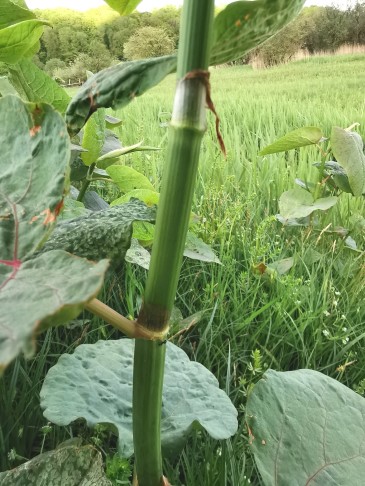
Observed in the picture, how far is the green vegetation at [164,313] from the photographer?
20 cm

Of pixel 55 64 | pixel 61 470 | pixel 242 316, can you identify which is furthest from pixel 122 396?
pixel 55 64

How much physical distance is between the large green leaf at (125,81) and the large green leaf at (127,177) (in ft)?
1.39

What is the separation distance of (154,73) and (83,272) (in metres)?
0.10

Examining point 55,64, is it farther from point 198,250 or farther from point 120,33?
point 198,250

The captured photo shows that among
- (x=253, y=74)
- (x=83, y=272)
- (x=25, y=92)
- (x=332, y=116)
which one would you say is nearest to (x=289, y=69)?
(x=253, y=74)

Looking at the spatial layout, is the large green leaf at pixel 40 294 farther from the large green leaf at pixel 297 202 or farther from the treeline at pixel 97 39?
the treeline at pixel 97 39

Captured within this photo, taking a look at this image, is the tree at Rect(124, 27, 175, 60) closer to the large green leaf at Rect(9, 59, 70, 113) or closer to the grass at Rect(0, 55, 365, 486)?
the grass at Rect(0, 55, 365, 486)

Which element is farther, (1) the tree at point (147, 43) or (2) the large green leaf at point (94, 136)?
(1) the tree at point (147, 43)

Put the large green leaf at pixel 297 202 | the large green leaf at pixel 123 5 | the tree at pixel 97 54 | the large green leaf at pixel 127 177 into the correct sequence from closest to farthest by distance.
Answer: the large green leaf at pixel 123 5 < the large green leaf at pixel 127 177 < the large green leaf at pixel 297 202 < the tree at pixel 97 54

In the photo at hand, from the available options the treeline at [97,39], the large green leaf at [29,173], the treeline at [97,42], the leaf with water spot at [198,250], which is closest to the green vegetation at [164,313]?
the large green leaf at [29,173]

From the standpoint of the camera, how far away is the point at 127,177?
672mm

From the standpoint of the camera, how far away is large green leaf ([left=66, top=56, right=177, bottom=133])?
0.72 feet

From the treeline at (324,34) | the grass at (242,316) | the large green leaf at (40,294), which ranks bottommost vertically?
the grass at (242,316)

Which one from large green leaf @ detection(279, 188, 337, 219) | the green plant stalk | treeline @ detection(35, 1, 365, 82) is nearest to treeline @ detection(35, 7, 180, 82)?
treeline @ detection(35, 1, 365, 82)
